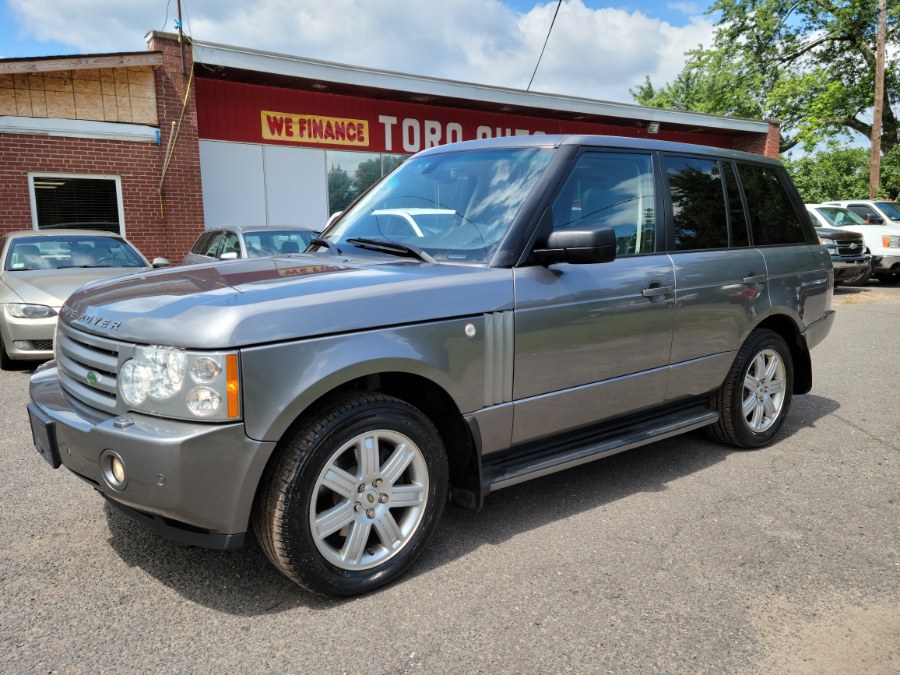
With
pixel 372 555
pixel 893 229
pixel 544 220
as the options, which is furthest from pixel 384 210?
pixel 893 229

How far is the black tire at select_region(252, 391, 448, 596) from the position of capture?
2547mm

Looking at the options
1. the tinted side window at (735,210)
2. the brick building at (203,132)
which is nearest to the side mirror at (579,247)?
the tinted side window at (735,210)

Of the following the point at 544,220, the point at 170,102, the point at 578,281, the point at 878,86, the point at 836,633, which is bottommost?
the point at 836,633

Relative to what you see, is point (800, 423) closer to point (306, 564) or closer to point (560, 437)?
point (560, 437)

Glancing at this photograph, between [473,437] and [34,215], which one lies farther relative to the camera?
[34,215]

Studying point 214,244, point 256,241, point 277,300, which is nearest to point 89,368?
point 277,300

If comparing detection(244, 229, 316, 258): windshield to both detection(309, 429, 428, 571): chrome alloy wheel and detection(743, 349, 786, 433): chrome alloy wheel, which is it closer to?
detection(743, 349, 786, 433): chrome alloy wheel

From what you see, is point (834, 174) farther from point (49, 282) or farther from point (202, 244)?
point (49, 282)

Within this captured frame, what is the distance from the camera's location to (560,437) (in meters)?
3.49

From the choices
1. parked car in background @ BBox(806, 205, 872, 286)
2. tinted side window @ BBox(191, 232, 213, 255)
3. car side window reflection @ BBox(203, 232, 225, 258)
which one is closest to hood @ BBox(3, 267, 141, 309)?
car side window reflection @ BBox(203, 232, 225, 258)

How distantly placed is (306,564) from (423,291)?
1147 millimetres

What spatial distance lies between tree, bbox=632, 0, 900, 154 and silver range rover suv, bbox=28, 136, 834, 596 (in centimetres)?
2681

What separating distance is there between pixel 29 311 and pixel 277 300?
5.66 meters

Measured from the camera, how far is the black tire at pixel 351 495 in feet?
8.36
